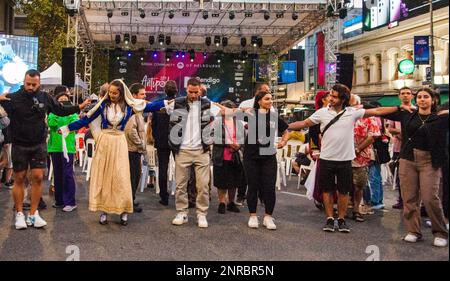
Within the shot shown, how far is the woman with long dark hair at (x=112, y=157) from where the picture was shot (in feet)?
17.9

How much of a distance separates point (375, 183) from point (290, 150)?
12.2 ft

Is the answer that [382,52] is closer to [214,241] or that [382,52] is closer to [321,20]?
[321,20]

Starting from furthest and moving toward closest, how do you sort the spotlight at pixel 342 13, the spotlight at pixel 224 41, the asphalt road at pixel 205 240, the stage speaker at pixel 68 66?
the spotlight at pixel 224 41
the stage speaker at pixel 68 66
the spotlight at pixel 342 13
the asphalt road at pixel 205 240

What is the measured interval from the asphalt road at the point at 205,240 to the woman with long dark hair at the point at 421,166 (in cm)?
24

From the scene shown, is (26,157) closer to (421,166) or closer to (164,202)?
(164,202)

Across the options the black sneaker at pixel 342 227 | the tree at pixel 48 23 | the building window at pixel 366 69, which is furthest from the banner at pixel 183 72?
the black sneaker at pixel 342 227

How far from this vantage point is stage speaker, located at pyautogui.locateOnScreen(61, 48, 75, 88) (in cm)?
1453

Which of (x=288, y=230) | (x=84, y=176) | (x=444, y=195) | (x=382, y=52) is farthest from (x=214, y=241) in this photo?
(x=382, y=52)

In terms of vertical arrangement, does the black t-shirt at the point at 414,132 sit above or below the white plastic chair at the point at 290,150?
above

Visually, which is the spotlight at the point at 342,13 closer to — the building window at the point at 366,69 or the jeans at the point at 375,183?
the jeans at the point at 375,183

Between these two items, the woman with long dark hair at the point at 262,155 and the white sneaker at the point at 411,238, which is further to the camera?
the woman with long dark hair at the point at 262,155

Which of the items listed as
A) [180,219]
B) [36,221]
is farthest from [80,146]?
[180,219]

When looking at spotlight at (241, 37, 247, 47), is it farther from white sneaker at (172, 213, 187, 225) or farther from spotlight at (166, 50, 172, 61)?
white sneaker at (172, 213, 187, 225)
